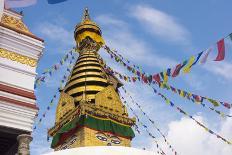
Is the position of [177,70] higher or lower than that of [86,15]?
lower

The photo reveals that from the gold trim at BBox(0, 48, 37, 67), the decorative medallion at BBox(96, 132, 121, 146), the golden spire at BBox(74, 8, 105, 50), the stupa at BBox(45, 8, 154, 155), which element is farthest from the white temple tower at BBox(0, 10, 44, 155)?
the golden spire at BBox(74, 8, 105, 50)

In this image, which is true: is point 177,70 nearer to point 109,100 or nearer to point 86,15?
point 109,100

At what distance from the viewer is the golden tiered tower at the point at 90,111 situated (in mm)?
25359

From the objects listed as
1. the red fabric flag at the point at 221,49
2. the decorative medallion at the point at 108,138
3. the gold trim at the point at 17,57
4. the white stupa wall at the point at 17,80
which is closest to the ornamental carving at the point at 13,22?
the white stupa wall at the point at 17,80

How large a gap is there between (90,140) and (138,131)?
4.12 m

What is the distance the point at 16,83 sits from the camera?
7.74m

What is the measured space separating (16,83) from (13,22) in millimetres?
1587

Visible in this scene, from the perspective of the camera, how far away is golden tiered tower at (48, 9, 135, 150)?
25.4 meters

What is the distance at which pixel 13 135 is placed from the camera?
7395mm

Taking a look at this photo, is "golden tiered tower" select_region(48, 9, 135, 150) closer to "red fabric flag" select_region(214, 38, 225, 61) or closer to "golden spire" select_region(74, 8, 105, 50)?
"golden spire" select_region(74, 8, 105, 50)

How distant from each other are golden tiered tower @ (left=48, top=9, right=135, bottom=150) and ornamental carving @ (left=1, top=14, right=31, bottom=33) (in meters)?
16.6

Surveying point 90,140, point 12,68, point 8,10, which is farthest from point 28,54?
point 90,140

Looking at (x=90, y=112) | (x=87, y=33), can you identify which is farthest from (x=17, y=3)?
(x=87, y=33)

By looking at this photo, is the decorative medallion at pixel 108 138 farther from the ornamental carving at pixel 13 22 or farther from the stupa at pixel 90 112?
the ornamental carving at pixel 13 22
